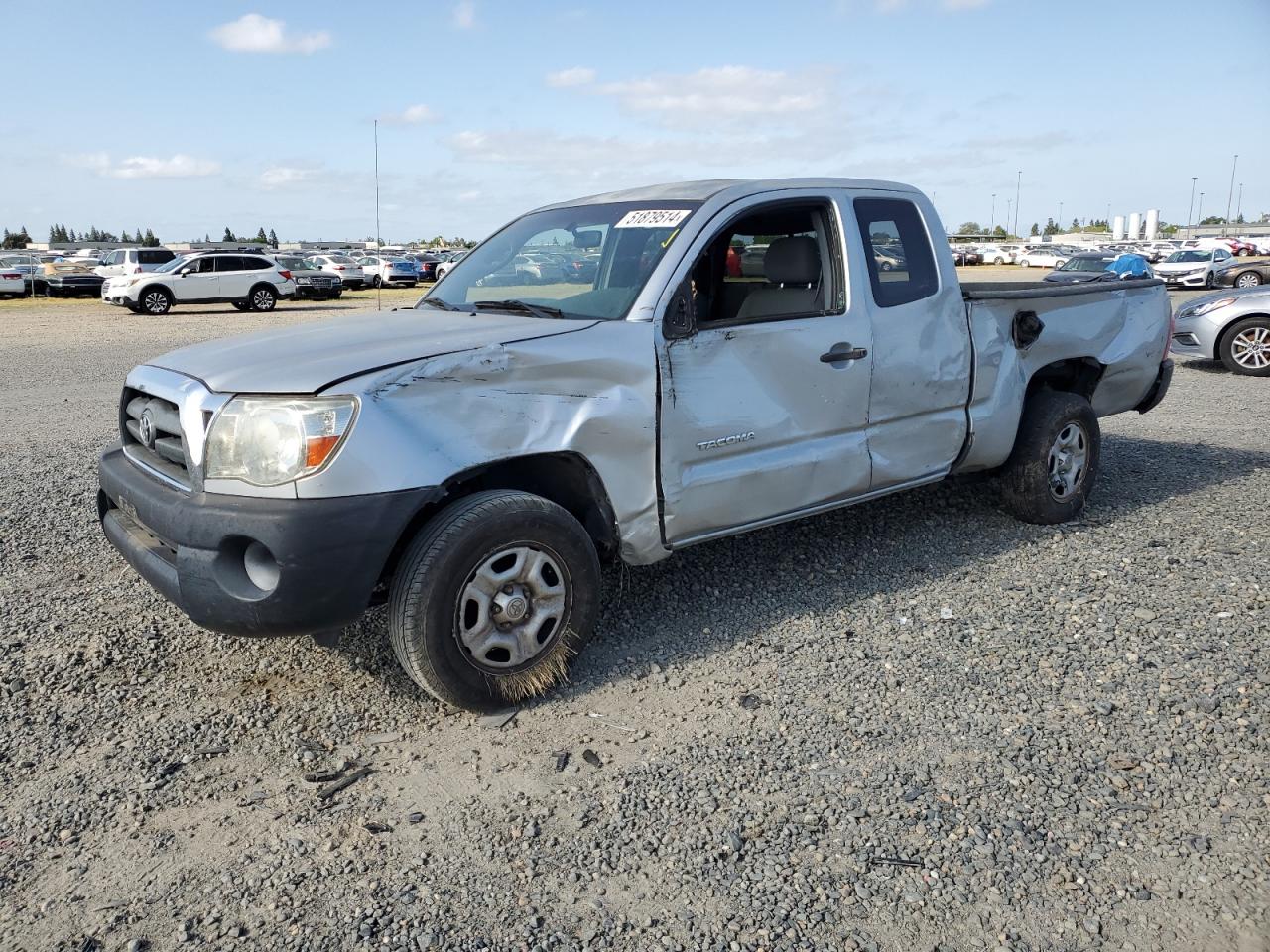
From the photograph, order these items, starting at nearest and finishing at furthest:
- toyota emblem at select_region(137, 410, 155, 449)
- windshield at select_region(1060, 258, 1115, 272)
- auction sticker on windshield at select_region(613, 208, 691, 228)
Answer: toyota emblem at select_region(137, 410, 155, 449) → auction sticker on windshield at select_region(613, 208, 691, 228) → windshield at select_region(1060, 258, 1115, 272)

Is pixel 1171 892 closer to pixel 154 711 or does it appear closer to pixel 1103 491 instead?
pixel 154 711

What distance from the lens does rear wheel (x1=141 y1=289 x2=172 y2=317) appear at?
26.9 m

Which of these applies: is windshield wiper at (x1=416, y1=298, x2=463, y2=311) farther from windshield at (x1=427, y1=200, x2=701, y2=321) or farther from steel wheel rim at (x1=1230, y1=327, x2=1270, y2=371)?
steel wheel rim at (x1=1230, y1=327, x2=1270, y2=371)

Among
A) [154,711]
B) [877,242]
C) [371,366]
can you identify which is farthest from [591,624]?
[877,242]

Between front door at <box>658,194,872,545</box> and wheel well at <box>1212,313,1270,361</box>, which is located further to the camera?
wheel well at <box>1212,313,1270,361</box>

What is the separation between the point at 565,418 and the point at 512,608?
70 centimetres

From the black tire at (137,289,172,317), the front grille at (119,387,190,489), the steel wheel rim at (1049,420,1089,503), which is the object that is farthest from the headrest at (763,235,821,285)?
the black tire at (137,289,172,317)

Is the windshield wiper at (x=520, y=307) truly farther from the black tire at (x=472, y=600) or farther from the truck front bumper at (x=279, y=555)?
the truck front bumper at (x=279, y=555)

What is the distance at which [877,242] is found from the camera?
4879 millimetres

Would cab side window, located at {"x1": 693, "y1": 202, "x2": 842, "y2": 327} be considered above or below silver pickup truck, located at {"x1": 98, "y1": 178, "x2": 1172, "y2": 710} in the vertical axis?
above

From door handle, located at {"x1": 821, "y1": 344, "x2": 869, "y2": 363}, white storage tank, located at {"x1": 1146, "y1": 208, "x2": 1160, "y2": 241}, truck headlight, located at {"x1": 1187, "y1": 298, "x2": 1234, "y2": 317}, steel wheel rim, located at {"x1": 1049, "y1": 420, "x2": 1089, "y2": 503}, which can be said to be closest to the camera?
door handle, located at {"x1": 821, "y1": 344, "x2": 869, "y2": 363}

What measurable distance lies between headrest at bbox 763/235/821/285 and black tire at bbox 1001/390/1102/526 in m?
1.80

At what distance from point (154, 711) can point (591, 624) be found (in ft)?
5.22

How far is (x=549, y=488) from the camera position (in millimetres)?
4020
